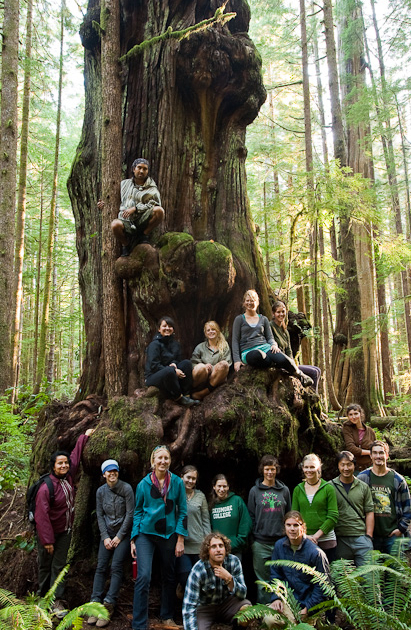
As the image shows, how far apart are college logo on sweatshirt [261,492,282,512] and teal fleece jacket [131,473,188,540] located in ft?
2.92

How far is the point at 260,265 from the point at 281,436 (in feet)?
10.5

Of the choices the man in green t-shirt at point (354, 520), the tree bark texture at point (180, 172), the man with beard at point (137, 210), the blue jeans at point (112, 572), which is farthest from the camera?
the tree bark texture at point (180, 172)

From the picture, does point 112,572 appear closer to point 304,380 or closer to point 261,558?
point 261,558

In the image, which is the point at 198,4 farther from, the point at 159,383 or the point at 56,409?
the point at 56,409

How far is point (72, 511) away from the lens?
17.5ft

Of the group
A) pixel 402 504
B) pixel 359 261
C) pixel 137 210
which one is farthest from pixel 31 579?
pixel 359 261

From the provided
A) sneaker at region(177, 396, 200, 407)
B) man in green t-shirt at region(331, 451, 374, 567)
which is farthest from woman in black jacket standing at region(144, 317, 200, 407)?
man in green t-shirt at region(331, 451, 374, 567)

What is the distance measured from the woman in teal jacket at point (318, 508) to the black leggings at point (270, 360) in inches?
60.0

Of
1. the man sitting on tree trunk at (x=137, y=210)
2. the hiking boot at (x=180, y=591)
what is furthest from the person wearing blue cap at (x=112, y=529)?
the man sitting on tree trunk at (x=137, y=210)

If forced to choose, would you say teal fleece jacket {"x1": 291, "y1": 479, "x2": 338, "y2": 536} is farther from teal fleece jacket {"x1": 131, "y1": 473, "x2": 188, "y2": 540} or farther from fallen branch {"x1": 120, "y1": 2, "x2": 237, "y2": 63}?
fallen branch {"x1": 120, "y1": 2, "x2": 237, "y2": 63}

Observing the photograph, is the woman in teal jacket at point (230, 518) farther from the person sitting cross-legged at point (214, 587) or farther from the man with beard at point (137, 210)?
the man with beard at point (137, 210)

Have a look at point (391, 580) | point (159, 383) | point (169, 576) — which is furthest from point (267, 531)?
point (159, 383)

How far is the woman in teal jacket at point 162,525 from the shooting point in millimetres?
4754

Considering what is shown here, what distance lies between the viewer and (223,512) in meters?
5.16
